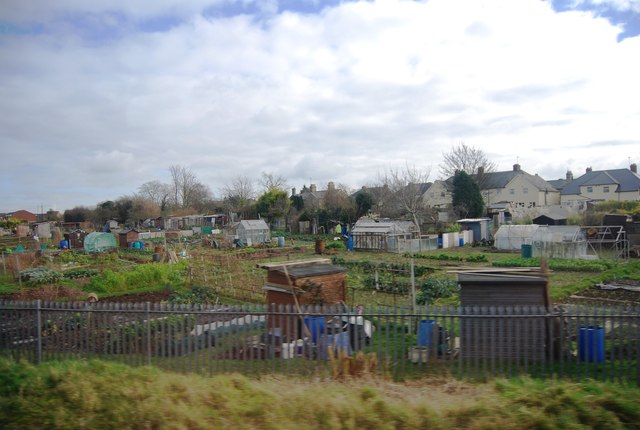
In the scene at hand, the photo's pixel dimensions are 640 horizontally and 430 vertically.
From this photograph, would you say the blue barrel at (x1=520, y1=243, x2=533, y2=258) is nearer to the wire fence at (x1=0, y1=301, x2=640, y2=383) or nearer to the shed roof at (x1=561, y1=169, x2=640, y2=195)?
the wire fence at (x1=0, y1=301, x2=640, y2=383)

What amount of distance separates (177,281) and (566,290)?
16.5 metres

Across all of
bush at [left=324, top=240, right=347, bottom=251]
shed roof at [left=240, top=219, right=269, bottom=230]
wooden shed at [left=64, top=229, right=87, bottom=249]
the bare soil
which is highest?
shed roof at [left=240, top=219, right=269, bottom=230]

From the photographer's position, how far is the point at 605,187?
200 ft

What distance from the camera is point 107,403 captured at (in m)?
5.53

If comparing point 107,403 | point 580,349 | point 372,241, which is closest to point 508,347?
point 580,349

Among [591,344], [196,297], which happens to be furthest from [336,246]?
[591,344]

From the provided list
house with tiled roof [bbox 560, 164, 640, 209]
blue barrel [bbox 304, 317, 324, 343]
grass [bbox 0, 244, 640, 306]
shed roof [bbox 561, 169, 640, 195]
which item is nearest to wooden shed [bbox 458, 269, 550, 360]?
blue barrel [bbox 304, 317, 324, 343]

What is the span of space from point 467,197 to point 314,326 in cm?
4332

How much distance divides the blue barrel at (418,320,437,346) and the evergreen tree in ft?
139

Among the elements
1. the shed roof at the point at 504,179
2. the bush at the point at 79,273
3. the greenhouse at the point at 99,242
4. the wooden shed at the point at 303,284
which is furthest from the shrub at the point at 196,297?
the shed roof at the point at 504,179

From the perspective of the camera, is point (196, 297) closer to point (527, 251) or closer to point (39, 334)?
point (39, 334)

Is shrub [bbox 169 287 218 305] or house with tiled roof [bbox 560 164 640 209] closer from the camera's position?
shrub [bbox 169 287 218 305]

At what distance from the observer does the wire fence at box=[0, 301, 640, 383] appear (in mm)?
7801

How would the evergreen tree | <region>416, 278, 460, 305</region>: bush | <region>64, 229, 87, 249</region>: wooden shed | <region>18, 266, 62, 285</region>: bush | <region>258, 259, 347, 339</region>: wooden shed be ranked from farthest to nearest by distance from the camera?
the evergreen tree
<region>64, 229, 87, 249</region>: wooden shed
<region>18, 266, 62, 285</region>: bush
<region>416, 278, 460, 305</region>: bush
<region>258, 259, 347, 339</region>: wooden shed
